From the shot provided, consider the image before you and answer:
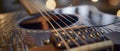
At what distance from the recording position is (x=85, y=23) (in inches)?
35.1

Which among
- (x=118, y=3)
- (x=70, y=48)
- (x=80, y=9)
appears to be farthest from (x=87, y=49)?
(x=118, y=3)

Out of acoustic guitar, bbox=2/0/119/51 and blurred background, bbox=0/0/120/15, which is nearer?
acoustic guitar, bbox=2/0/119/51

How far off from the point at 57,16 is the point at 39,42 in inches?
12.8

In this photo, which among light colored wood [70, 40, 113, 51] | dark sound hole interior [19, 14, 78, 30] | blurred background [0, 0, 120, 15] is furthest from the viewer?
blurred background [0, 0, 120, 15]

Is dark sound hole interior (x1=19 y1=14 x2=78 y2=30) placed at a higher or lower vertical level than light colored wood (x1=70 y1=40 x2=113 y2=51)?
lower

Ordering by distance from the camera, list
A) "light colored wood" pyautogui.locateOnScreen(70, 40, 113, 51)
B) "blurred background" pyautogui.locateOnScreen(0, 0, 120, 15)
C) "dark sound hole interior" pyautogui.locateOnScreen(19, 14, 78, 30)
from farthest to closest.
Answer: "blurred background" pyautogui.locateOnScreen(0, 0, 120, 15) < "dark sound hole interior" pyautogui.locateOnScreen(19, 14, 78, 30) < "light colored wood" pyautogui.locateOnScreen(70, 40, 113, 51)

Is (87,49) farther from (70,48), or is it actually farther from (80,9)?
(80,9)

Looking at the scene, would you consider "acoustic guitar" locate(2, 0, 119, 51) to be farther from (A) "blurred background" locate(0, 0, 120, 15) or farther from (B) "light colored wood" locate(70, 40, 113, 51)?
(A) "blurred background" locate(0, 0, 120, 15)

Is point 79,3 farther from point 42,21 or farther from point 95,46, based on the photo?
point 95,46

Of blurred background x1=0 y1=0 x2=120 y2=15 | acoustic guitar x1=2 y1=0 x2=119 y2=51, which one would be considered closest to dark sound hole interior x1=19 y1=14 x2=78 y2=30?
acoustic guitar x1=2 y1=0 x2=119 y2=51

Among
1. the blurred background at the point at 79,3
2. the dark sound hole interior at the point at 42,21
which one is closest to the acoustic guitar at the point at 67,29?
the dark sound hole interior at the point at 42,21

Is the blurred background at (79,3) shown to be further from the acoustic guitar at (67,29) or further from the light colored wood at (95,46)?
the light colored wood at (95,46)

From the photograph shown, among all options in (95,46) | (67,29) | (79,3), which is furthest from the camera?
(79,3)

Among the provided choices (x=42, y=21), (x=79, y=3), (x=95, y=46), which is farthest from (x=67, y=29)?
(x=79, y=3)
